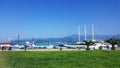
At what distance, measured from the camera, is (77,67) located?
20672 mm

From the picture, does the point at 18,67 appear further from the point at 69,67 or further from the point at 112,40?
the point at 112,40

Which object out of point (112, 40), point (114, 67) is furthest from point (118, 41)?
point (114, 67)

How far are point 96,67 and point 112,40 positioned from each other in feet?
102

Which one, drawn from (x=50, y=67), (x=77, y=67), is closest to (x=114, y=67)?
(x=77, y=67)

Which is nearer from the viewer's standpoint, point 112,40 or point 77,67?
point 77,67

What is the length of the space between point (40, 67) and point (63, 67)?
1641 mm

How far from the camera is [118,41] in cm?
5122

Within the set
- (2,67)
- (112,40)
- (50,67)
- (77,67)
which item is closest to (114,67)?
(77,67)

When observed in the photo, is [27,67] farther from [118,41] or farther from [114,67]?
[118,41]

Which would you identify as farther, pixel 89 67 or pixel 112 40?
pixel 112 40

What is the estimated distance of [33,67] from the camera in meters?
20.3

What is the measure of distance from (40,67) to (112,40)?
32.0 m

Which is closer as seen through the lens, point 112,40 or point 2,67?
point 2,67

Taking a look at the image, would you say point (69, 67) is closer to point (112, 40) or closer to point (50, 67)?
point (50, 67)
